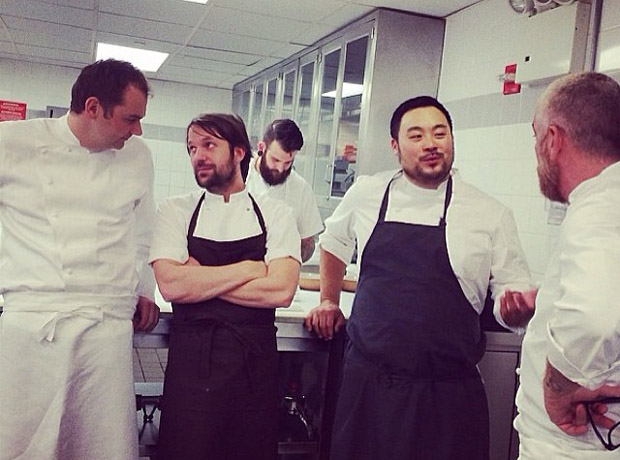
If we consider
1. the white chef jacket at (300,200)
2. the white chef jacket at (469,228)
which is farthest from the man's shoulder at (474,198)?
the white chef jacket at (300,200)

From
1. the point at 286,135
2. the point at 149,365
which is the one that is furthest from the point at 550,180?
the point at 149,365

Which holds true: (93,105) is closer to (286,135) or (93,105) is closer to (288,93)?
(286,135)

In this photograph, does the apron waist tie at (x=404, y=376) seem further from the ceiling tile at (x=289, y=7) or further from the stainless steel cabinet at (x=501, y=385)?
the ceiling tile at (x=289, y=7)

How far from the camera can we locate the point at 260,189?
12.6 ft

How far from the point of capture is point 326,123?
4637mm

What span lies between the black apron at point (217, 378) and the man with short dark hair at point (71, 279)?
0.15 meters

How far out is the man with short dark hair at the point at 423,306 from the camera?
6.45ft

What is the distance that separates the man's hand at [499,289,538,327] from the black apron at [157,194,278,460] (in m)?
0.70

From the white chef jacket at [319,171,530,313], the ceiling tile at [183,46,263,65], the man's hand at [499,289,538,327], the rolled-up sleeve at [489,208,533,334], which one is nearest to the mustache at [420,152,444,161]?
the white chef jacket at [319,171,530,313]

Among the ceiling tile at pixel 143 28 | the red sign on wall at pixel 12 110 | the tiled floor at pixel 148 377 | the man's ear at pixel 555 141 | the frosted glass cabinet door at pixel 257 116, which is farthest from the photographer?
the red sign on wall at pixel 12 110

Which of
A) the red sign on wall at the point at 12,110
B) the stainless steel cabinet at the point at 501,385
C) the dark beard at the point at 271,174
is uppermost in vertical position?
the red sign on wall at the point at 12,110

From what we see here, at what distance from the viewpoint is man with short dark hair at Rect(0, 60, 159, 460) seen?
6.36ft

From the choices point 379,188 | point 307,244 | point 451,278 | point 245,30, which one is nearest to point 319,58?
point 245,30

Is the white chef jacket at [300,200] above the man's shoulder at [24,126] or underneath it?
underneath
